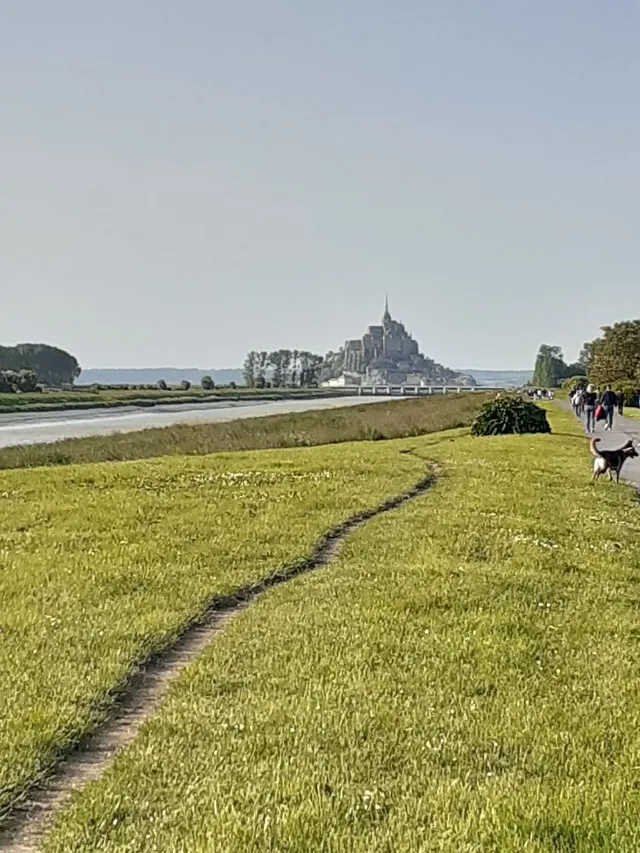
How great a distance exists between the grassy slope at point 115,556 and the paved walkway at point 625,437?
15.9 feet

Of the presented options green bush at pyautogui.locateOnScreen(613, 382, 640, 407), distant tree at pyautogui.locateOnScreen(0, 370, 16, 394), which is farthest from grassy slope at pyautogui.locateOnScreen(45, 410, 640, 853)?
distant tree at pyautogui.locateOnScreen(0, 370, 16, 394)

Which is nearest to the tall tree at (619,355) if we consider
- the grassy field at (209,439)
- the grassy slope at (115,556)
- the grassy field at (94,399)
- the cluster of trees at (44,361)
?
the grassy field at (209,439)

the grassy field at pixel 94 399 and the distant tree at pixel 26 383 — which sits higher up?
the distant tree at pixel 26 383

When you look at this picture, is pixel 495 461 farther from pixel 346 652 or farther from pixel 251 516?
pixel 346 652

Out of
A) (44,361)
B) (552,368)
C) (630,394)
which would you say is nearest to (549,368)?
(552,368)

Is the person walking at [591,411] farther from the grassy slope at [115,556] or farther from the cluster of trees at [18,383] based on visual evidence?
the cluster of trees at [18,383]

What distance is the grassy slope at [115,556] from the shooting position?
6.10 m

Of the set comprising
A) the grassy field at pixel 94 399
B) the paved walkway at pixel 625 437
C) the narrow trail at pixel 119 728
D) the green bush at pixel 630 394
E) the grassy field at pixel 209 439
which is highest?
the green bush at pixel 630 394

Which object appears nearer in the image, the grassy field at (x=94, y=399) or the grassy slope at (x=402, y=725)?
the grassy slope at (x=402, y=725)

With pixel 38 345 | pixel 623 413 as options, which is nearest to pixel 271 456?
pixel 623 413

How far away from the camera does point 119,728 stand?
5.79 meters

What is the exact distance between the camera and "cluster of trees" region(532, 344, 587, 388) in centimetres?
18775

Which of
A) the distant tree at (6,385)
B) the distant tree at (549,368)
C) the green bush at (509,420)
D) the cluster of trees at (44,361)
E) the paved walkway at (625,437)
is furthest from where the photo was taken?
the distant tree at (549,368)

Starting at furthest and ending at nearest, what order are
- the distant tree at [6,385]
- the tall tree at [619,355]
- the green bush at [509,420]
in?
1. the distant tree at [6,385]
2. the tall tree at [619,355]
3. the green bush at [509,420]
